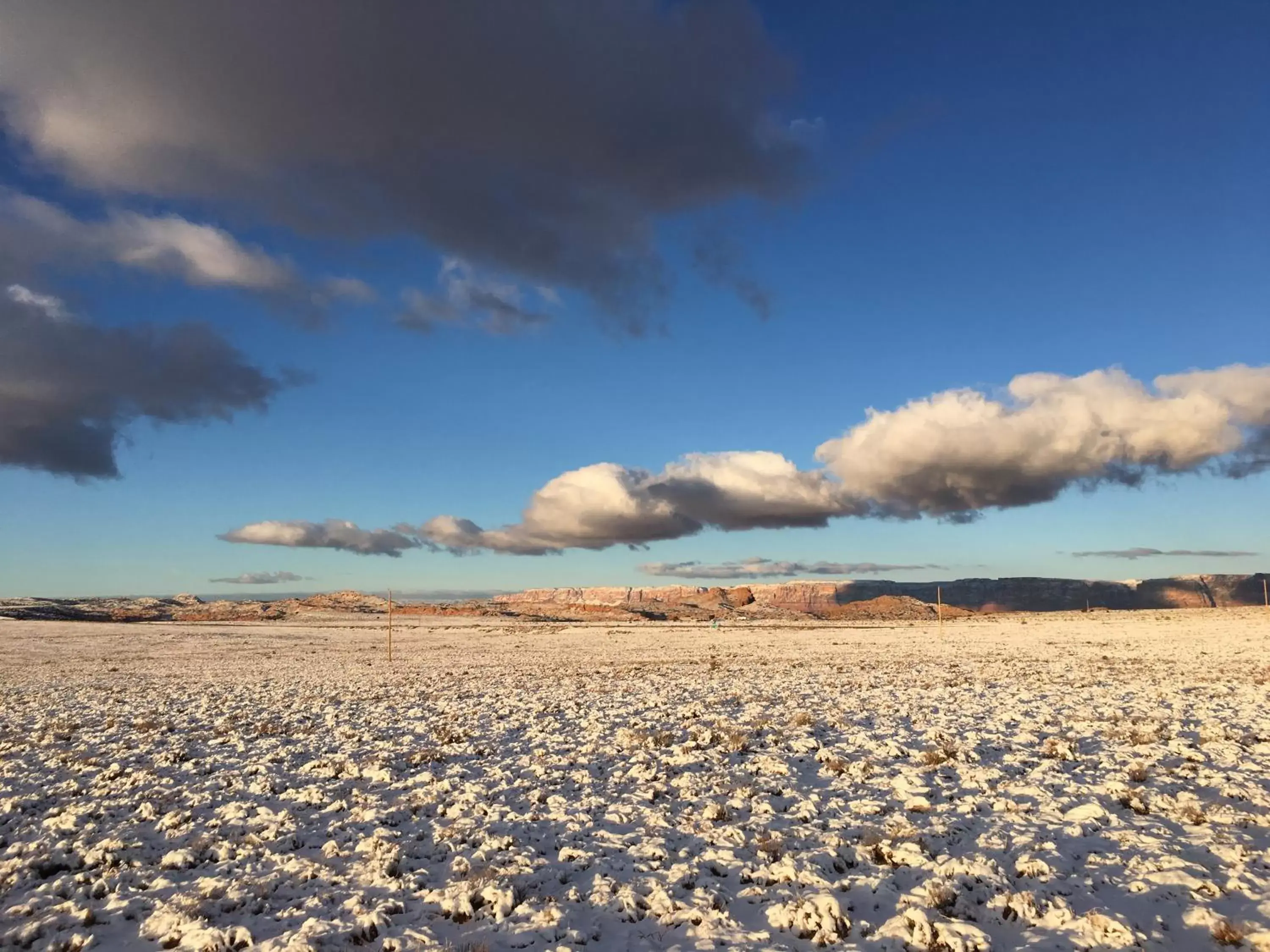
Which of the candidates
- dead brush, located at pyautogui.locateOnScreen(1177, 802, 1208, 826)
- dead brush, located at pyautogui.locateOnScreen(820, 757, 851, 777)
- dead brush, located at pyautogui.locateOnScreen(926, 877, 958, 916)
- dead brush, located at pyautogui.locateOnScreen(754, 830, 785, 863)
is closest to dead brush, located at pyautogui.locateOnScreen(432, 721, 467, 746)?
dead brush, located at pyautogui.locateOnScreen(820, 757, 851, 777)

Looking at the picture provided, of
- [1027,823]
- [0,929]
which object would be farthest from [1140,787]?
[0,929]

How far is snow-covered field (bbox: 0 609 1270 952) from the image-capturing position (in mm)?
7578

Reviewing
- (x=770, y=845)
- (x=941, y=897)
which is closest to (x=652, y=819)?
(x=770, y=845)

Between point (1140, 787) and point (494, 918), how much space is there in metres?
10.7

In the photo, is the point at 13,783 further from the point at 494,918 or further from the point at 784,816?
the point at 784,816

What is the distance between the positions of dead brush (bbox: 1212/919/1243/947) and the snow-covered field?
0.11 feet

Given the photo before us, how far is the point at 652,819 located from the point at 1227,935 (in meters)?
6.93

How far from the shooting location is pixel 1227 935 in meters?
6.68

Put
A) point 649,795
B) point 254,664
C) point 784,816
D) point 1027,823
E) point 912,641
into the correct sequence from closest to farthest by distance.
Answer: point 1027,823, point 784,816, point 649,795, point 254,664, point 912,641

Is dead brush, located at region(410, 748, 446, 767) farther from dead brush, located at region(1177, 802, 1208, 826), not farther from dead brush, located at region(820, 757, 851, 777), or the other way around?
dead brush, located at region(1177, 802, 1208, 826)

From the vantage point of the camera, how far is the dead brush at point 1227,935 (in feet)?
21.8

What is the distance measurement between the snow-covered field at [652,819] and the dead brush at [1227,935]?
33 millimetres

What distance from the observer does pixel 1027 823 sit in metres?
10.2

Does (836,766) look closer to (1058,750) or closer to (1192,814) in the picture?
(1058,750)
